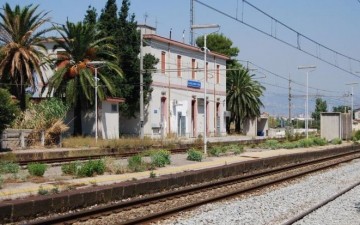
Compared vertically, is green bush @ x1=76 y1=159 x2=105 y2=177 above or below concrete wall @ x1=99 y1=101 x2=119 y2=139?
below

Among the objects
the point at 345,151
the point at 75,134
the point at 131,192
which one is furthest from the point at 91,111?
the point at 131,192

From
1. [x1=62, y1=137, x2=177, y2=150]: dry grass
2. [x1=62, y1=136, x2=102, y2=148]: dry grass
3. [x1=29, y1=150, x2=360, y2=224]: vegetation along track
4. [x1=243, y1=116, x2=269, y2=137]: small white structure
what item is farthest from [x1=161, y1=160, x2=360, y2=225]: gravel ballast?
[x1=243, y1=116, x2=269, y2=137]: small white structure

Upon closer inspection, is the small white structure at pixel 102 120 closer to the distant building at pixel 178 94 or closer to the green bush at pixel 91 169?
the distant building at pixel 178 94

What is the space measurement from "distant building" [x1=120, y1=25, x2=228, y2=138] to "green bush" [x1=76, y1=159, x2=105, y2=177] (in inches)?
1333

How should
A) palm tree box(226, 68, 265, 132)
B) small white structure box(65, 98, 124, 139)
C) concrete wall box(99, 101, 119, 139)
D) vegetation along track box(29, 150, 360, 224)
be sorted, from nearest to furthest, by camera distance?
vegetation along track box(29, 150, 360, 224) → small white structure box(65, 98, 124, 139) → concrete wall box(99, 101, 119, 139) → palm tree box(226, 68, 265, 132)

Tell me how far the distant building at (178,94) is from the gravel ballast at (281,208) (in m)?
36.8

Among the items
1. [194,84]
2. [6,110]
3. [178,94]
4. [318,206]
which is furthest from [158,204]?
[194,84]

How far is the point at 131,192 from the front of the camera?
50.5 feet

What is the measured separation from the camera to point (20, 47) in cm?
4100

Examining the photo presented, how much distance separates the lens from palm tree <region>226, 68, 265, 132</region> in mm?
72750

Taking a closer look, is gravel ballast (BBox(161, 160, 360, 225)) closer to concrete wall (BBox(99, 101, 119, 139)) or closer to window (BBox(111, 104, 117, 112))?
concrete wall (BBox(99, 101, 119, 139))

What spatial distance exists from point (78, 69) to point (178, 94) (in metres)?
18.4

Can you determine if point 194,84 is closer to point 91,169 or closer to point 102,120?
point 102,120

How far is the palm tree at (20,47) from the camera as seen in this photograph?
40.8 m
